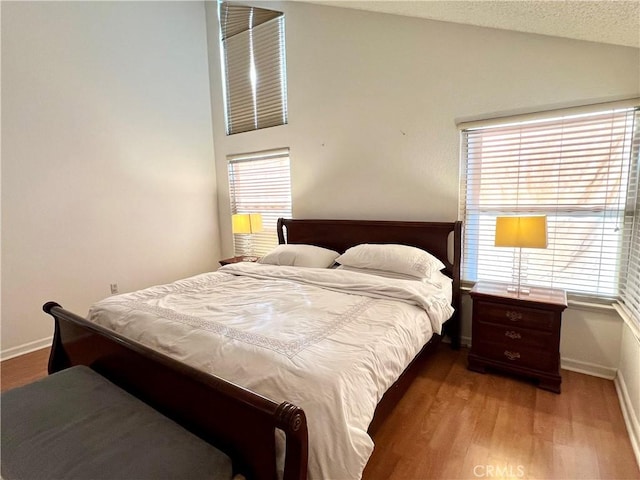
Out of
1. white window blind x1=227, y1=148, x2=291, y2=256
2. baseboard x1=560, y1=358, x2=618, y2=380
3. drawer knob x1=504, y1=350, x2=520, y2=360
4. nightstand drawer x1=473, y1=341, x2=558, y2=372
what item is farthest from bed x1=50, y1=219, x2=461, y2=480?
white window blind x1=227, y1=148, x2=291, y2=256

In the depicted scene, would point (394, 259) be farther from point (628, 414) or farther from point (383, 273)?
point (628, 414)

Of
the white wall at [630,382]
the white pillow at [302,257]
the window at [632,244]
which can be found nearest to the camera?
the white wall at [630,382]

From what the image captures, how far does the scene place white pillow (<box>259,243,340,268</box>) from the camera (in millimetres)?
2945

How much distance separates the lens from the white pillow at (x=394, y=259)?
8.02 ft

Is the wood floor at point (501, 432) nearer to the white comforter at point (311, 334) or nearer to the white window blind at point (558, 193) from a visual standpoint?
the white comforter at point (311, 334)

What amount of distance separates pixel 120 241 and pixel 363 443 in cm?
323

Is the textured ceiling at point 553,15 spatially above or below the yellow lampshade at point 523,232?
above

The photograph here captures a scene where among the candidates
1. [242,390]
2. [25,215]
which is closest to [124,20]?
[25,215]

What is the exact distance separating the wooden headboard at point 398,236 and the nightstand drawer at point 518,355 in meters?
0.39

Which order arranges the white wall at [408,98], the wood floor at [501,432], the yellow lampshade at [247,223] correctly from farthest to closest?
the yellow lampshade at [247,223]
the white wall at [408,98]
the wood floor at [501,432]

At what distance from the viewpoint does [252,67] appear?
12.7ft

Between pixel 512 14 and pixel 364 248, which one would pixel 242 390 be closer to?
pixel 364 248

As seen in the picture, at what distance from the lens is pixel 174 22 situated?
148 inches

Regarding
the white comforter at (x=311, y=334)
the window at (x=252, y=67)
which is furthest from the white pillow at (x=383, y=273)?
the window at (x=252, y=67)
